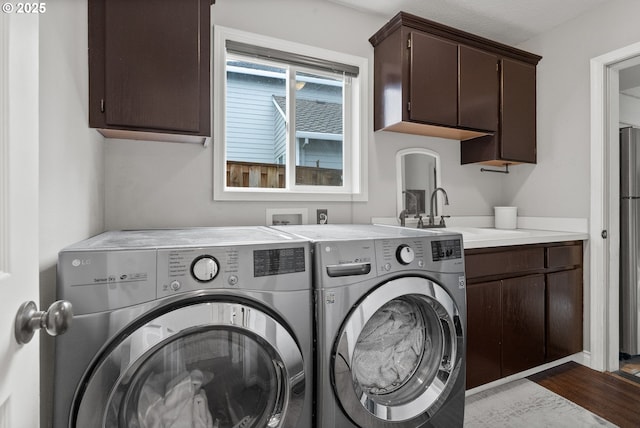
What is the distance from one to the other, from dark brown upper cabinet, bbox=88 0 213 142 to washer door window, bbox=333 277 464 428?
115 cm

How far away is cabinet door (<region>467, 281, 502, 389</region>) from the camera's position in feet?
6.16

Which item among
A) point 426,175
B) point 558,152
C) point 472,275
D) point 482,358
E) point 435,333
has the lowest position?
point 482,358

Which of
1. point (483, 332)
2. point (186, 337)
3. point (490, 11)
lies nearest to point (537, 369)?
point (483, 332)

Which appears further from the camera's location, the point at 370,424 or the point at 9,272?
the point at 370,424

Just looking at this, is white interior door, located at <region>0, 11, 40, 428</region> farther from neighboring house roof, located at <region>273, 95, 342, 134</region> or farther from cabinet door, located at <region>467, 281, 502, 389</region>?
→ cabinet door, located at <region>467, 281, 502, 389</region>

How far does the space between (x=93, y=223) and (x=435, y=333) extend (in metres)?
1.63

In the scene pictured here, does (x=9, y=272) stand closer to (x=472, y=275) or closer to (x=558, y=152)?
(x=472, y=275)

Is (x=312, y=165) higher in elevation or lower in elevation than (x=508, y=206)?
higher

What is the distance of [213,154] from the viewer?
6.43 feet

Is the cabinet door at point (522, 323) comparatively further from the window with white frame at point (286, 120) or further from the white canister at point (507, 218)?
the window with white frame at point (286, 120)

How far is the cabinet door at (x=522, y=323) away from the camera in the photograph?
79.4 inches

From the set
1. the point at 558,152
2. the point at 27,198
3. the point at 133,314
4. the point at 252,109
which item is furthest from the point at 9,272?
the point at 558,152

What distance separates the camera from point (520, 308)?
6.80 ft

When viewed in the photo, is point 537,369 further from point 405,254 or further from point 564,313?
point 405,254
